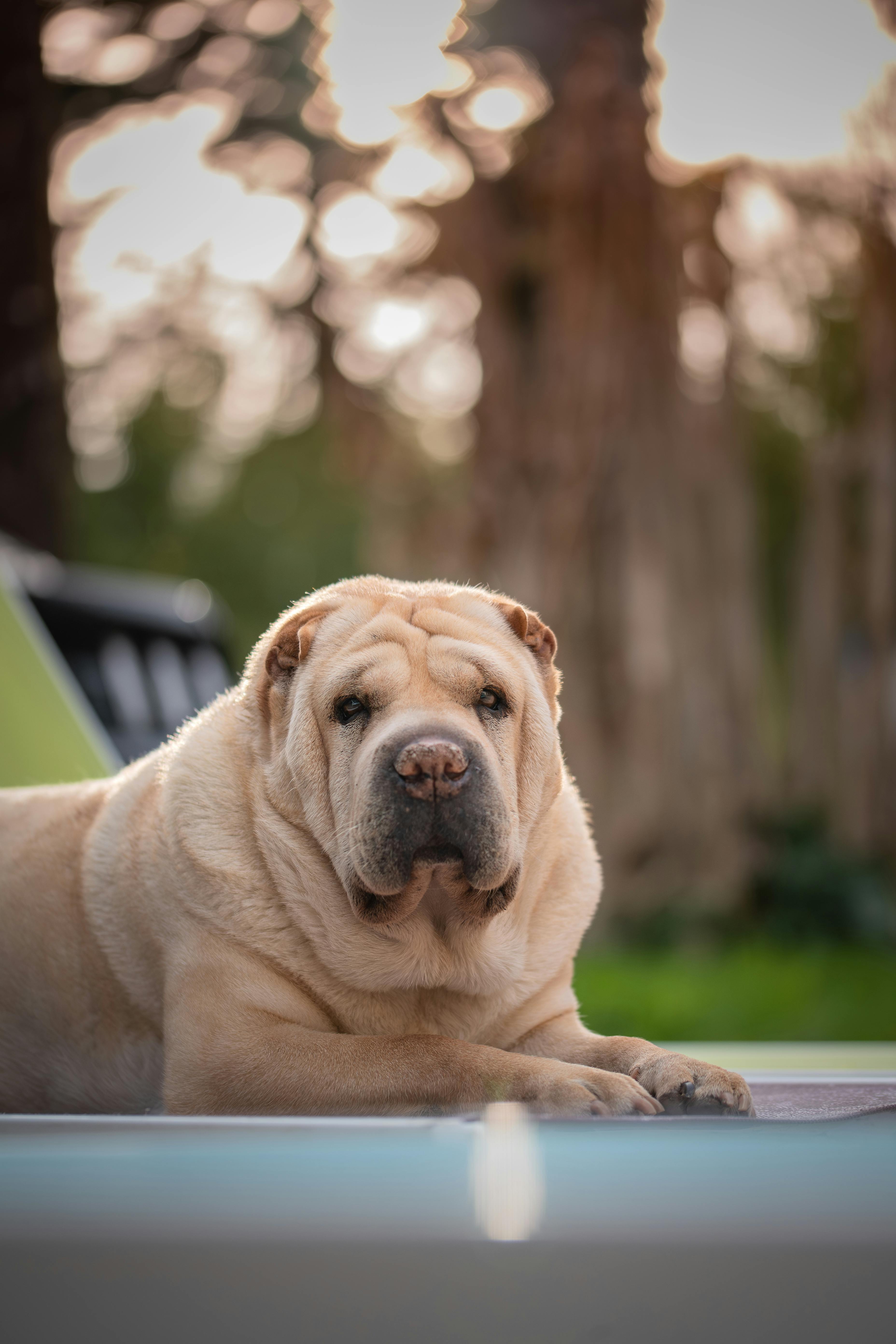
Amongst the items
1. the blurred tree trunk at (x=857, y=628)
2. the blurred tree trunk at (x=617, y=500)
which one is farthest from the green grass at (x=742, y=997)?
the blurred tree trunk at (x=857, y=628)

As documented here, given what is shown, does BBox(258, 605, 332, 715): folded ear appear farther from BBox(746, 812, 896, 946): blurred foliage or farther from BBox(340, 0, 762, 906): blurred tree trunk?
BBox(746, 812, 896, 946): blurred foliage

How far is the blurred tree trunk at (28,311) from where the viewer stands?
351 inches

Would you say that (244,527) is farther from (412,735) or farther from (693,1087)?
(693,1087)

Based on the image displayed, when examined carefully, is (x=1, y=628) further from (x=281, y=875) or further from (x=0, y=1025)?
(x=281, y=875)

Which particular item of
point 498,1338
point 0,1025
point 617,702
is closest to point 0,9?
point 617,702

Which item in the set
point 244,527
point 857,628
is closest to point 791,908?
point 857,628

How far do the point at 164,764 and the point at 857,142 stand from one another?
9.00 metres

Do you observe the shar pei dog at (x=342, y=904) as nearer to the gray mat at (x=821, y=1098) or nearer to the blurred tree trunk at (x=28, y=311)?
the gray mat at (x=821, y=1098)

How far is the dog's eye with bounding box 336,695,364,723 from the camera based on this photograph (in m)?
2.46

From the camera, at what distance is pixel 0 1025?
2.68 m

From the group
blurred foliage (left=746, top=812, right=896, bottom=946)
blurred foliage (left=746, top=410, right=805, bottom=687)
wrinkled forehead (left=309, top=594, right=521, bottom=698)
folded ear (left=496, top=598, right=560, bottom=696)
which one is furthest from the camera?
blurred foliage (left=746, top=410, right=805, bottom=687)

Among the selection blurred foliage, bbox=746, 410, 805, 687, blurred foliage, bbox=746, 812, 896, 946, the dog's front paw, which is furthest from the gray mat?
blurred foliage, bbox=746, 410, 805, 687

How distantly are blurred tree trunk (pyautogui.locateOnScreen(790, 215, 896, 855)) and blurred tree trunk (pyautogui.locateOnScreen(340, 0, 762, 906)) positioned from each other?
100cm

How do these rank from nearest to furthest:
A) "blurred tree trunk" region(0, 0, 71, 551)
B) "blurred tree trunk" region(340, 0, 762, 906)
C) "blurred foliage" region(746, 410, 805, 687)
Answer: "blurred tree trunk" region(0, 0, 71, 551), "blurred tree trunk" region(340, 0, 762, 906), "blurred foliage" region(746, 410, 805, 687)
